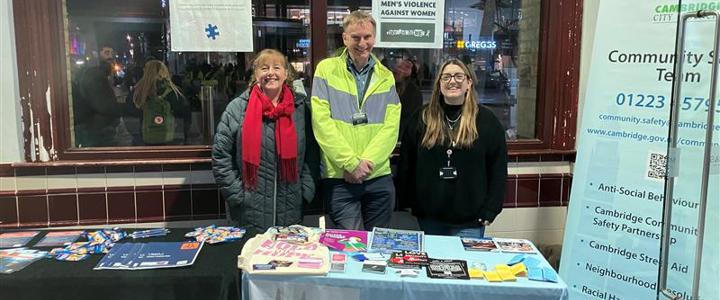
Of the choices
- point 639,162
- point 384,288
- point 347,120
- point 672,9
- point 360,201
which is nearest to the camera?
point 384,288

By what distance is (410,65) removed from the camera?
3342mm

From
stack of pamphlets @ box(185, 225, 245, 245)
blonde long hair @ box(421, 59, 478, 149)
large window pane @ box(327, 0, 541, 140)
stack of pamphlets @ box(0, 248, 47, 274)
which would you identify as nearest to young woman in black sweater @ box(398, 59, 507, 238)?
blonde long hair @ box(421, 59, 478, 149)

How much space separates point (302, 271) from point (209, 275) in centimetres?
31

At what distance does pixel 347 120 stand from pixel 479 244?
861 millimetres

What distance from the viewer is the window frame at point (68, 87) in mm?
2891

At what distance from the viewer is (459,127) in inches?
102

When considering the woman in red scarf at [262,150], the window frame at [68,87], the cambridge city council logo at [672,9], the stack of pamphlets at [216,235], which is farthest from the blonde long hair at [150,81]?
the cambridge city council logo at [672,9]

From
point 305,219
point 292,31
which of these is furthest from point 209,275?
point 292,31

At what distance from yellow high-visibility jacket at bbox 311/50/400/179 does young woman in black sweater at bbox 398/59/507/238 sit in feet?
0.57

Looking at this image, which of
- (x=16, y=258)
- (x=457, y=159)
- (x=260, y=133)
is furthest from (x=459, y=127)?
(x=16, y=258)

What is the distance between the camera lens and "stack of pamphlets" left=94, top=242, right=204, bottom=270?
1896 mm

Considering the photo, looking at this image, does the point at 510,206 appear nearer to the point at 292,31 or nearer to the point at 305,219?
the point at 305,219

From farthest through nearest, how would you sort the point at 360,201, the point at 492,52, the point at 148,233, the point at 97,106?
the point at 492,52
the point at 97,106
the point at 360,201
the point at 148,233

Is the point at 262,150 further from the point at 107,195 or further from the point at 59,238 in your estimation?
the point at 107,195
